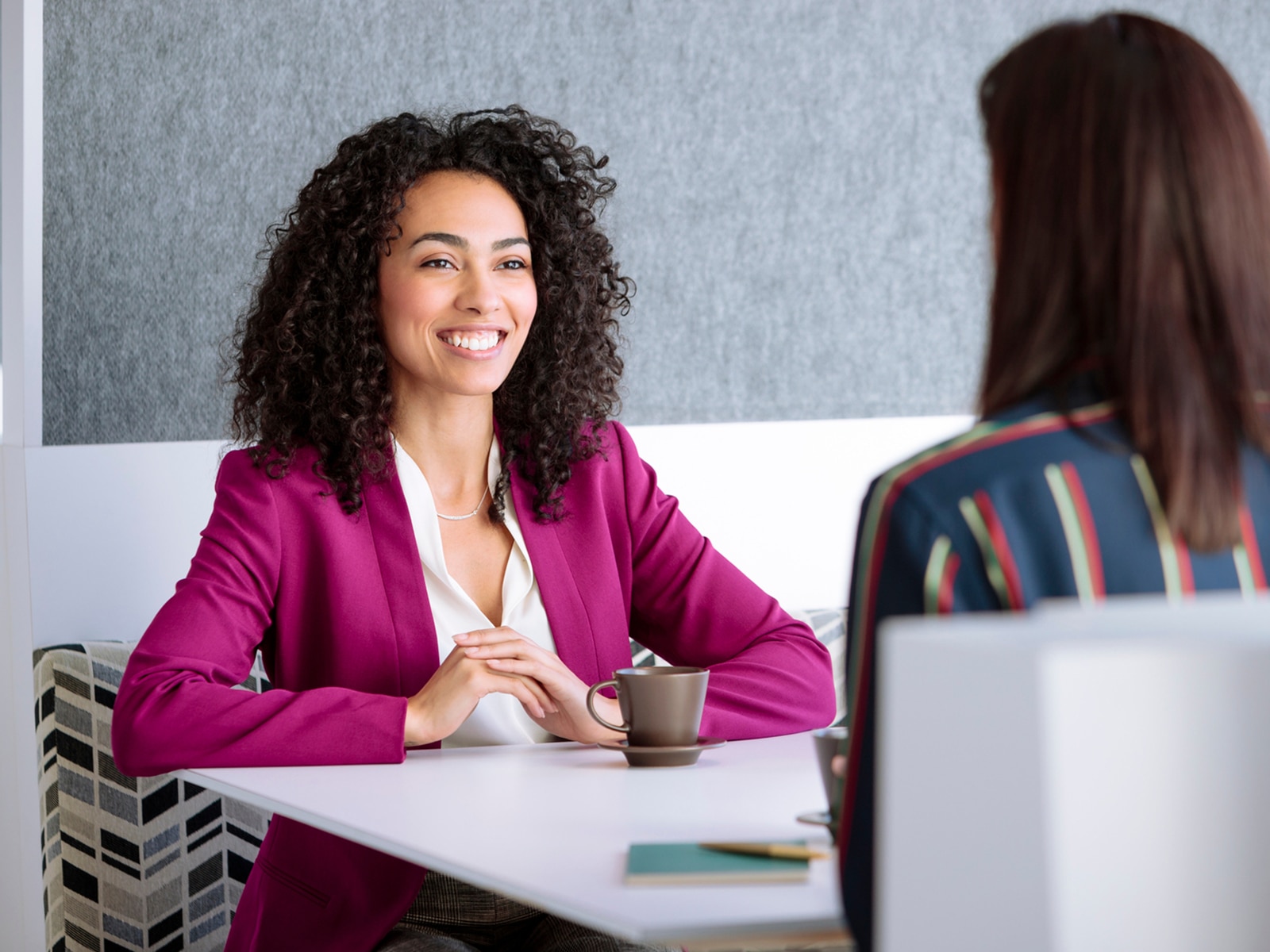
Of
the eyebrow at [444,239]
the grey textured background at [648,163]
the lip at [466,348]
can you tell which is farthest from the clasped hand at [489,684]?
the grey textured background at [648,163]

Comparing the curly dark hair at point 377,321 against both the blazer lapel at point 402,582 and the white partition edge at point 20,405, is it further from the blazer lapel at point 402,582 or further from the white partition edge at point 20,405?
the white partition edge at point 20,405

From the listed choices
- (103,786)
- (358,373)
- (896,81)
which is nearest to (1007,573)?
(358,373)

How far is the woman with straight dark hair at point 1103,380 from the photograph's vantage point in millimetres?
640

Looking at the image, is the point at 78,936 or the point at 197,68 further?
the point at 197,68

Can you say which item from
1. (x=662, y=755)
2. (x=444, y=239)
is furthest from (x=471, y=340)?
(x=662, y=755)

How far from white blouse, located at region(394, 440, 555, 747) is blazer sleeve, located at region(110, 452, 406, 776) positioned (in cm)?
20

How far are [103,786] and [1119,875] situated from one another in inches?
56.0

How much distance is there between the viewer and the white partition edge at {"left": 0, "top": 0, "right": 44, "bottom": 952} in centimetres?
177

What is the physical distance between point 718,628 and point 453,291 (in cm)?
49

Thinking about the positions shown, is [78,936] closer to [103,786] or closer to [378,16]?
[103,786]

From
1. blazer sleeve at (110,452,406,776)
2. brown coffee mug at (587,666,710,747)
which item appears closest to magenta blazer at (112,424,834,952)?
blazer sleeve at (110,452,406,776)

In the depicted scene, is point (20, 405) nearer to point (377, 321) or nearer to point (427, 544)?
point (377, 321)

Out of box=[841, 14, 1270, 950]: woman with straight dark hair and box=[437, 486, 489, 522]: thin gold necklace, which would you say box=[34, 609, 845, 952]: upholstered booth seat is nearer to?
box=[437, 486, 489, 522]: thin gold necklace

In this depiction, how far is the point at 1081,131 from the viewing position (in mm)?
684
